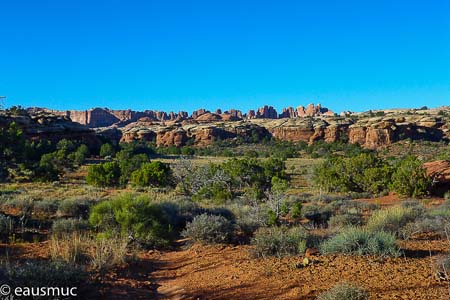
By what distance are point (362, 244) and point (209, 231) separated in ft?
11.6

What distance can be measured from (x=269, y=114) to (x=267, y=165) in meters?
171

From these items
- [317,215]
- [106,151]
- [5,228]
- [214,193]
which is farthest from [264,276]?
[106,151]

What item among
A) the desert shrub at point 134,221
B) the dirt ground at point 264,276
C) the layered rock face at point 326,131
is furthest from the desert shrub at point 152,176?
the layered rock face at point 326,131

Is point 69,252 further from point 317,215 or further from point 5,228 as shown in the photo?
point 317,215

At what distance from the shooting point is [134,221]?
9.52 metres

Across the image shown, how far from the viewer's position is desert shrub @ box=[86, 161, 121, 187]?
2752cm

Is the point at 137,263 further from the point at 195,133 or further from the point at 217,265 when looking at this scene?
the point at 195,133

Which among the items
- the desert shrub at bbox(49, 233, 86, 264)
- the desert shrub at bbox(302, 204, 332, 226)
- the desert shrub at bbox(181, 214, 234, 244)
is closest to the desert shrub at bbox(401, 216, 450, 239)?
the desert shrub at bbox(302, 204, 332, 226)

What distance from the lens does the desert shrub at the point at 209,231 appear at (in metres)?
9.29

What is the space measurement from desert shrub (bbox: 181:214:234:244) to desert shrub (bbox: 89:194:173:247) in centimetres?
72

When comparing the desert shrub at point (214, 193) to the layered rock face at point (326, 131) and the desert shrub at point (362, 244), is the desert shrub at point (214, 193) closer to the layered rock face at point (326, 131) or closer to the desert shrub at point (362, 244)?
the desert shrub at point (362, 244)

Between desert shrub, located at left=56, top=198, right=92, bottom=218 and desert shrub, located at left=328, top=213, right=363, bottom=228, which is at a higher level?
desert shrub, located at left=56, top=198, right=92, bottom=218

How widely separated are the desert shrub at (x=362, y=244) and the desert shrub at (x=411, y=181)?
15722 mm

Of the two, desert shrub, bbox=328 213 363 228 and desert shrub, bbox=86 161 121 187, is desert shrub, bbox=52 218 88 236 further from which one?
desert shrub, bbox=86 161 121 187
